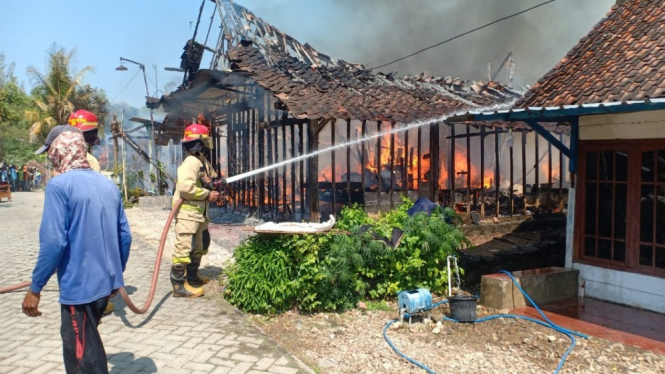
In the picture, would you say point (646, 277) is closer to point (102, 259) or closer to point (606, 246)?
point (606, 246)

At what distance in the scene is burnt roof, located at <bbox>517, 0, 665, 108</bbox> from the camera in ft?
20.6

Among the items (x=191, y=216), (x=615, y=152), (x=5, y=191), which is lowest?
(x=5, y=191)

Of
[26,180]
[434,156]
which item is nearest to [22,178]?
[26,180]

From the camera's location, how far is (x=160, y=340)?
5.08 meters

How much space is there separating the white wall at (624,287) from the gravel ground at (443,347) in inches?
66.4

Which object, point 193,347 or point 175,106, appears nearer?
point 193,347

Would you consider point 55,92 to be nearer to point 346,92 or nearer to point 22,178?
point 22,178

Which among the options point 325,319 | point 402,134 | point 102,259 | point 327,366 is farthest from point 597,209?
point 102,259

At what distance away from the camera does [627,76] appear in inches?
258

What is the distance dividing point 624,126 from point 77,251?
23.9ft

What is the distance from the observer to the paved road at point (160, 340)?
443cm

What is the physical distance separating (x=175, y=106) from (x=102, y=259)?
12.0 m

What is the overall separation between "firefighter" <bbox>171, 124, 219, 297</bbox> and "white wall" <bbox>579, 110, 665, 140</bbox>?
19.5 ft

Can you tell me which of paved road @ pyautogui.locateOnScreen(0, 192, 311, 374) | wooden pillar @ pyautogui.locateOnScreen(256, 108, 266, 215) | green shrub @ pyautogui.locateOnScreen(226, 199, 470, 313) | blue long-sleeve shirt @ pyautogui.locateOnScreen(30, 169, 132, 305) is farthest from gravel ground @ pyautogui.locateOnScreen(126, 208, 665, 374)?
wooden pillar @ pyautogui.locateOnScreen(256, 108, 266, 215)
